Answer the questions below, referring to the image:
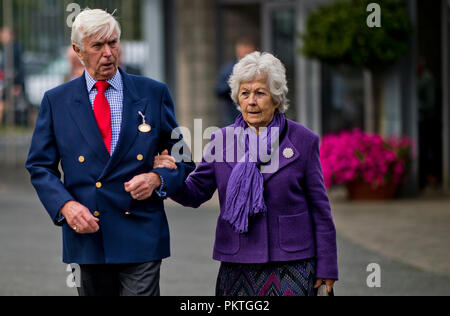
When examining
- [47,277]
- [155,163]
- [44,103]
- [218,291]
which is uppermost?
[44,103]

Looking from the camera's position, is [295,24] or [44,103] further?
[295,24]

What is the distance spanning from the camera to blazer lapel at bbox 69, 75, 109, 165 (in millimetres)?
3770

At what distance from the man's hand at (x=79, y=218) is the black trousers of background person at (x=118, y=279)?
0.27 metres

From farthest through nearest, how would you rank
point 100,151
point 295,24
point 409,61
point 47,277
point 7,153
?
point 7,153 → point 295,24 → point 409,61 → point 47,277 → point 100,151

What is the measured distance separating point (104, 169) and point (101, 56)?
47cm

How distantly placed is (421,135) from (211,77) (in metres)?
3.44

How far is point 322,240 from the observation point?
154 inches

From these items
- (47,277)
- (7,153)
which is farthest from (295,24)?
(47,277)

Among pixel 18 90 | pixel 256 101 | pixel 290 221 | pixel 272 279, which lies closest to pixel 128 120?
pixel 256 101

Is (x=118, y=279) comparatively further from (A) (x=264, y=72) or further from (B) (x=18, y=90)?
(B) (x=18, y=90)

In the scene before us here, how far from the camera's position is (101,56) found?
3752 mm

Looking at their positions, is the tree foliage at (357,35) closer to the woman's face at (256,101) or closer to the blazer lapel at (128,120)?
the woman's face at (256,101)

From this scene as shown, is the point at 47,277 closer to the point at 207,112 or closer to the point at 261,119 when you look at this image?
the point at 261,119

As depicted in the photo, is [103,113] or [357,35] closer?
[103,113]
